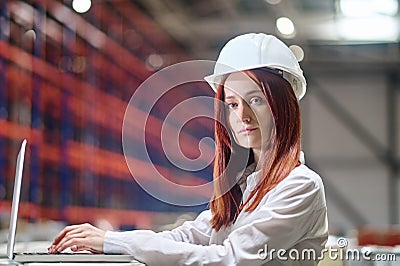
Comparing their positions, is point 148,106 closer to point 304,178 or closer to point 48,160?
point 304,178

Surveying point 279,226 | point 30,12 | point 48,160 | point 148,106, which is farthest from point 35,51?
point 279,226

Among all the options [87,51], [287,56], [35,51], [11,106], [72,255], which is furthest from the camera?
[87,51]

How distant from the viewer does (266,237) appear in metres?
1.47

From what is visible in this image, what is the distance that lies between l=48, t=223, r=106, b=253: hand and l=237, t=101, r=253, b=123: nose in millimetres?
341

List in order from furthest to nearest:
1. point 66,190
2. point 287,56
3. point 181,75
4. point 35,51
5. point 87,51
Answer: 1. point 87,51
2. point 66,190
3. point 35,51
4. point 181,75
5. point 287,56

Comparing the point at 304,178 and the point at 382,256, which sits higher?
the point at 304,178

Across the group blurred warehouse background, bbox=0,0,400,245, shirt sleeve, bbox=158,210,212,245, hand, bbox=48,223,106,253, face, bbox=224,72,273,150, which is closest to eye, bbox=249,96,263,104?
face, bbox=224,72,273,150

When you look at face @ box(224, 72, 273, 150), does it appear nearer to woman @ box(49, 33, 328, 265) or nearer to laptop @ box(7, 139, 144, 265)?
woman @ box(49, 33, 328, 265)

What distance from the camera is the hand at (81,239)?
5.08 ft

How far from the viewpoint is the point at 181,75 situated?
1.77 m

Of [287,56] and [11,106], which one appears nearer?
[287,56]

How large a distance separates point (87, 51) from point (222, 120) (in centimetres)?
662

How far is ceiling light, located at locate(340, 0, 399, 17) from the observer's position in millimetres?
7485

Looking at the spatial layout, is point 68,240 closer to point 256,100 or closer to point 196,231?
point 196,231
